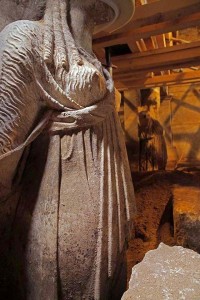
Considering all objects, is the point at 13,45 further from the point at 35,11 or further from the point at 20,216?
the point at 20,216

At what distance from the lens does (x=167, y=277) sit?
1.08m

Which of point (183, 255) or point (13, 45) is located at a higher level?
point (13, 45)

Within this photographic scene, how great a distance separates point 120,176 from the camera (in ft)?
4.60

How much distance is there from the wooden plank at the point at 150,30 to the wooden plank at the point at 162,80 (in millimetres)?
1302

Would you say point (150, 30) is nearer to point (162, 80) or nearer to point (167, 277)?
point (162, 80)

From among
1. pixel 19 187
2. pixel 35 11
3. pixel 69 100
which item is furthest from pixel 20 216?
pixel 35 11

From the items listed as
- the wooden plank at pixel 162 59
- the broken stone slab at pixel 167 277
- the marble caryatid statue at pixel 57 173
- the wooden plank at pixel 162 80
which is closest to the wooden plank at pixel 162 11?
the wooden plank at pixel 162 59

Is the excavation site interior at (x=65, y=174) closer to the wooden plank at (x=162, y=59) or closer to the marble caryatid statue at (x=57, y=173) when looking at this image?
the marble caryatid statue at (x=57, y=173)

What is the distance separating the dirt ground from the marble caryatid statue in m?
1.84

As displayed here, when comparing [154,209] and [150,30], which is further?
[154,209]

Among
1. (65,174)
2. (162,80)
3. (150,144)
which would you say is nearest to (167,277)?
(65,174)

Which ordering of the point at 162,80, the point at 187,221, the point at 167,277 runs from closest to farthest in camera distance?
the point at 167,277 < the point at 187,221 < the point at 162,80

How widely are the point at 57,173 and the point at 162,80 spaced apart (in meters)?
3.27

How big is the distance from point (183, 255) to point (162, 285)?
0.20 m
